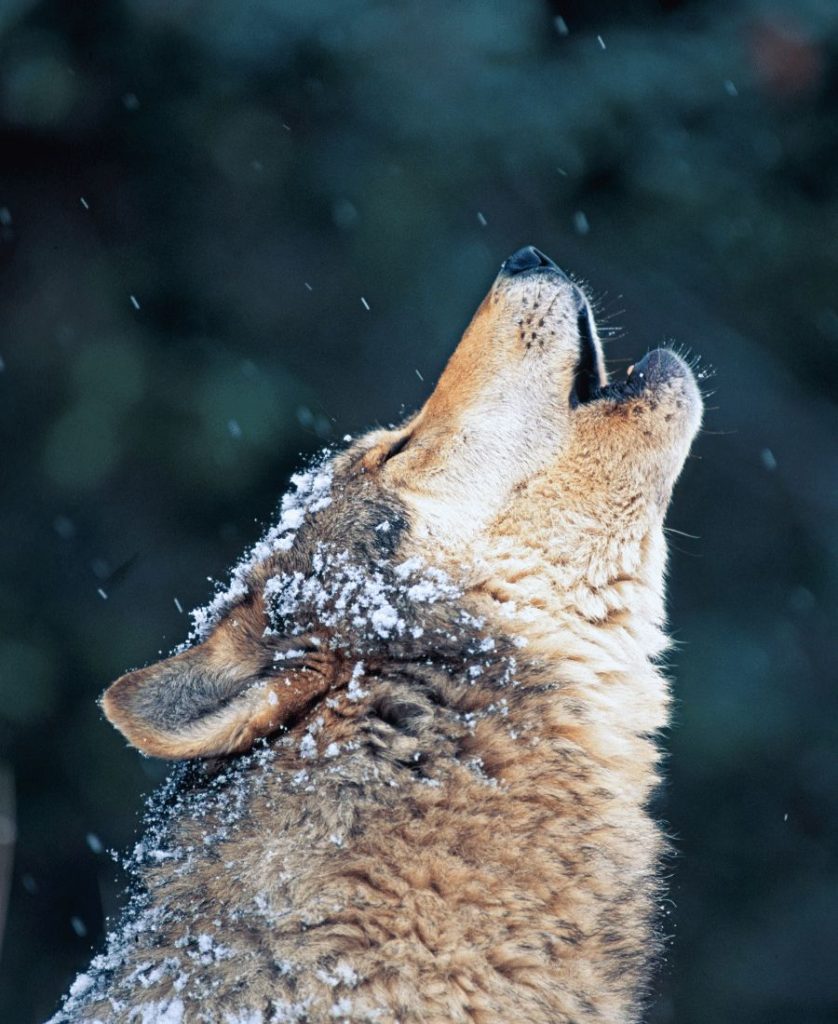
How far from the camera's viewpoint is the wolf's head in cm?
245

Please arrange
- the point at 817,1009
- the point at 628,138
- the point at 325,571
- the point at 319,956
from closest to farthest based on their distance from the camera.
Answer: the point at 319,956, the point at 325,571, the point at 817,1009, the point at 628,138

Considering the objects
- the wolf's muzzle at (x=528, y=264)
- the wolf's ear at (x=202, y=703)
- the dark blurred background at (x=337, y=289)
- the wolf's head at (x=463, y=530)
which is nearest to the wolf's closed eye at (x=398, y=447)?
the wolf's head at (x=463, y=530)

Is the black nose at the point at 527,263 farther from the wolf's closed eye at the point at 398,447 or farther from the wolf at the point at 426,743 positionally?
the wolf's closed eye at the point at 398,447

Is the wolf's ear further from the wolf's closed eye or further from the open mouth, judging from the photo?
the open mouth

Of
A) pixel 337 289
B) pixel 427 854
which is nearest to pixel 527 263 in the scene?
pixel 427 854

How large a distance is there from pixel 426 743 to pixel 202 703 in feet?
1.74

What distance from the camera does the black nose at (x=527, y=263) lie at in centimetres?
326

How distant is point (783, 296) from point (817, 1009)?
4.27 metres

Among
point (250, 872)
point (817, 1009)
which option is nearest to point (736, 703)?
point (817, 1009)

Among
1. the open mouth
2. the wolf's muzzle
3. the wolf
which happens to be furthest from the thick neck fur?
the wolf's muzzle

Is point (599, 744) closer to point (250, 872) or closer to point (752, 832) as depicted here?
point (250, 872)

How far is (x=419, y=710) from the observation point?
2373mm

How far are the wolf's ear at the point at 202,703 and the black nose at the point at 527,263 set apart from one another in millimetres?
1508

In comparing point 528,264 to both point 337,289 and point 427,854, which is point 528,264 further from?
point 337,289
